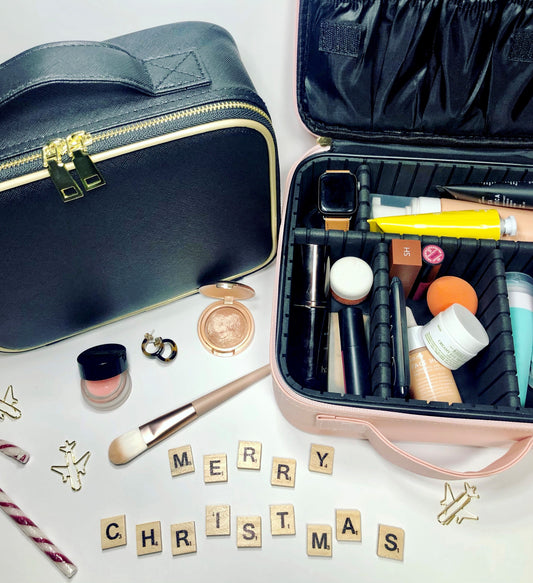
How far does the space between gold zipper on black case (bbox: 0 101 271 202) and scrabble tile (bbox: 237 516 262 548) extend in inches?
15.1

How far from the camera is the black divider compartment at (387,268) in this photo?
467mm

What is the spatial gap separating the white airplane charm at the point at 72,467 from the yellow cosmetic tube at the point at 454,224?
448 millimetres

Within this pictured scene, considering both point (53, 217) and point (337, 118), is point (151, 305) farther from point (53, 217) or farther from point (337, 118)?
point (337, 118)

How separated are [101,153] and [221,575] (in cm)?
45

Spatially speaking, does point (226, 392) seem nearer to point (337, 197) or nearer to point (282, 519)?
point (282, 519)

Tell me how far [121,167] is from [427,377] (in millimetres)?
375

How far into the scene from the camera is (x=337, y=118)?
0.58 meters

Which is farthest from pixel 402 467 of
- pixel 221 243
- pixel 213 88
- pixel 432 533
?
pixel 213 88

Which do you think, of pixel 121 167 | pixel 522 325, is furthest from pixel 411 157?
pixel 121 167

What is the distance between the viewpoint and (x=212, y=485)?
541 mm

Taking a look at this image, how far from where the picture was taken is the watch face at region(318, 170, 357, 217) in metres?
0.54

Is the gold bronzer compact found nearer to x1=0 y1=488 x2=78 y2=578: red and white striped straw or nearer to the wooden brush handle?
the wooden brush handle

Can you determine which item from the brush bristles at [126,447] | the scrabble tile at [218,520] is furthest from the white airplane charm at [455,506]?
the brush bristles at [126,447]

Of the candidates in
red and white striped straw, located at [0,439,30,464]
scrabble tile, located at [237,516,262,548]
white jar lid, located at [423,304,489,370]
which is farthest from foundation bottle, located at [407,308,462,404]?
red and white striped straw, located at [0,439,30,464]
